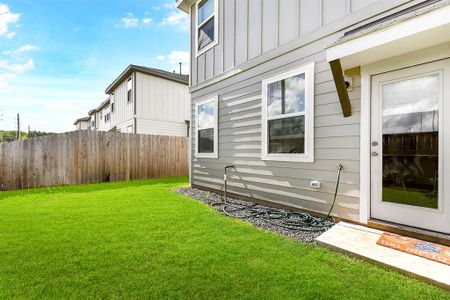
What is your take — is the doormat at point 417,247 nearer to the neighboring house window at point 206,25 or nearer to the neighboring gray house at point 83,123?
the neighboring house window at point 206,25

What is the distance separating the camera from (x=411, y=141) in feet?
9.35

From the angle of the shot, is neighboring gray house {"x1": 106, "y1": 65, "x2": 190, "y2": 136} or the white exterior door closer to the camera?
the white exterior door

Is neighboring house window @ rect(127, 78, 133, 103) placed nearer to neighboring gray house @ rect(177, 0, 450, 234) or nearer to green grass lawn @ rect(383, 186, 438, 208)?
neighboring gray house @ rect(177, 0, 450, 234)

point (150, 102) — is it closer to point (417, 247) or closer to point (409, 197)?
point (409, 197)

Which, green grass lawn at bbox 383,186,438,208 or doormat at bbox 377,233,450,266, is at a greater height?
green grass lawn at bbox 383,186,438,208

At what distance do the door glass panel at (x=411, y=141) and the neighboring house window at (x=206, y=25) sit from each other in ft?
13.9

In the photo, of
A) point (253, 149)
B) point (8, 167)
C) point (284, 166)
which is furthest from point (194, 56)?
point (8, 167)

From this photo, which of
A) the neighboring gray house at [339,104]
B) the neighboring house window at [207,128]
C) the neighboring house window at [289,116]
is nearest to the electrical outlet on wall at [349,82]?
the neighboring gray house at [339,104]

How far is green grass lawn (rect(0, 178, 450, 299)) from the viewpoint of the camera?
1825 mm

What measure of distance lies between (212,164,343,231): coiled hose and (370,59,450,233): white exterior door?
58cm

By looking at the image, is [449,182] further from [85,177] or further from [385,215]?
[85,177]

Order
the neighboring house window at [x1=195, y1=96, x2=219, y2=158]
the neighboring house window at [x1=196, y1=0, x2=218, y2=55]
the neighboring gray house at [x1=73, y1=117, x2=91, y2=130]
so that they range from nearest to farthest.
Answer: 1. the neighboring house window at [x1=196, y1=0, x2=218, y2=55]
2. the neighboring house window at [x1=195, y1=96, x2=219, y2=158]
3. the neighboring gray house at [x1=73, y1=117, x2=91, y2=130]

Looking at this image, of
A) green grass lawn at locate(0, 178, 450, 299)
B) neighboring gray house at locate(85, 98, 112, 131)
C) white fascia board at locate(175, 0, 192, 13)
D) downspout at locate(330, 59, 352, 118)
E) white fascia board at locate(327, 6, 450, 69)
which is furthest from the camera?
neighboring gray house at locate(85, 98, 112, 131)

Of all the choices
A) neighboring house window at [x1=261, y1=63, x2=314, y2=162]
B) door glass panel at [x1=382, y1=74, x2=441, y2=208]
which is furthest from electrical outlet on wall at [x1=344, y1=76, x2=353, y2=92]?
neighboring house window at [x1=261, y1=63, x2=314, y2=162]
